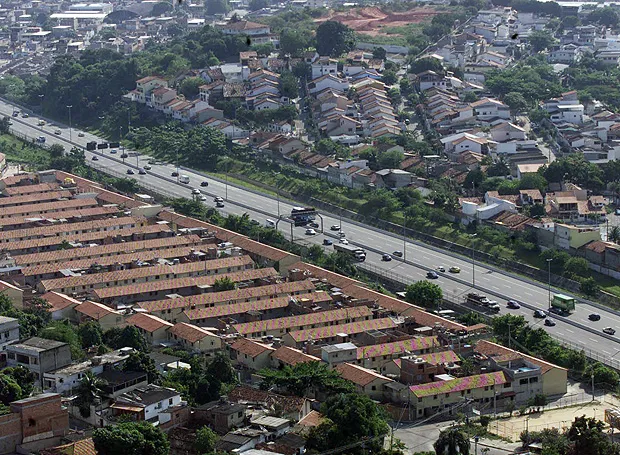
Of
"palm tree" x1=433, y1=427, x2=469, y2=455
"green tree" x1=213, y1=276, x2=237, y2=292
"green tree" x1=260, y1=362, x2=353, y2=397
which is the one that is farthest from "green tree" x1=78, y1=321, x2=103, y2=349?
"palm tree" x1=433, y1=427, x2=469, y2=455

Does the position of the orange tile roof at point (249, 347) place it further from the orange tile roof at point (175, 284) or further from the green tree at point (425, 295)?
the green tree at point (425, 295)

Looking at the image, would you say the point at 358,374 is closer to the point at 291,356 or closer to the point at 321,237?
the point at 291,356

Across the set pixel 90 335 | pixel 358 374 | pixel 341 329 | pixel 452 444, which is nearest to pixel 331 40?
pixel 341 329

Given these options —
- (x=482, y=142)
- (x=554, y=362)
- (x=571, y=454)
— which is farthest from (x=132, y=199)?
(x=571, y=454)

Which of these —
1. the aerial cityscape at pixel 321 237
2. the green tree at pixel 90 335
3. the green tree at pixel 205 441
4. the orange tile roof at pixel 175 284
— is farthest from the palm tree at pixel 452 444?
the orange tile roof at pixel 175 284

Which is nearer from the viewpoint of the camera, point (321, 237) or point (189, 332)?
point (189, 332)
